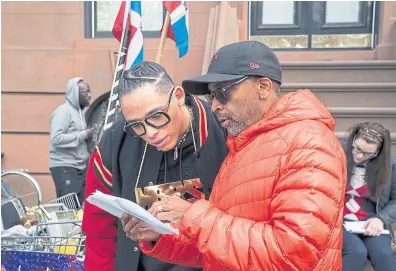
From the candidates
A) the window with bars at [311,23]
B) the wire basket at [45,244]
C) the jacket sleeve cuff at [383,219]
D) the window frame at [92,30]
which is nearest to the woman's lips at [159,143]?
the wire basket at [45,244]

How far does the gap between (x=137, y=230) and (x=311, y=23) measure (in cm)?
728

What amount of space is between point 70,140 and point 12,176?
2.81 meters

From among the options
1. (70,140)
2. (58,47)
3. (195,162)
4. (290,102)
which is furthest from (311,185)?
(58,47)

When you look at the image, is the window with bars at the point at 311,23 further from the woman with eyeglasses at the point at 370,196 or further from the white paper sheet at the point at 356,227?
the white paper sheet at the point at 356,227

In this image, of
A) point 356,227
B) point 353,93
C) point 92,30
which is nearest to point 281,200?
point 356,227

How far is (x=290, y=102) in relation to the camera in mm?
1604

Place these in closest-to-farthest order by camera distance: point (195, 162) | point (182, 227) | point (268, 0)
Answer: point (182, 227)
point (195, 162)
point (268, 0)

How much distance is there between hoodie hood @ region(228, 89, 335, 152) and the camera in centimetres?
155

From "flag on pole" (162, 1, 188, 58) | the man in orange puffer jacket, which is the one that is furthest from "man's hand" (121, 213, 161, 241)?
"flag on pole" (162, 1, 188, 58)

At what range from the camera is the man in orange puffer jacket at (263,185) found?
138 centimetres

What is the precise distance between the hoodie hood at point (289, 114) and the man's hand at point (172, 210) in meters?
0.29

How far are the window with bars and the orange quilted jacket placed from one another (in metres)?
6.88

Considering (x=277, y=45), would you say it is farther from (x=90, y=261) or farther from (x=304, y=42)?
(x=90, y=261)

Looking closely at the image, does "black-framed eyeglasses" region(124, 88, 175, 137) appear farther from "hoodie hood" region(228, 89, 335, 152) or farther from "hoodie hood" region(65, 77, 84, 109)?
"hoodie hood" region(65, 77, 84, 109)
